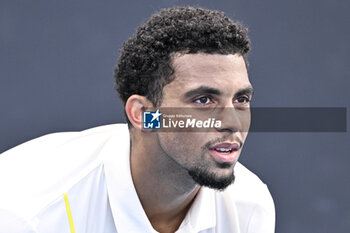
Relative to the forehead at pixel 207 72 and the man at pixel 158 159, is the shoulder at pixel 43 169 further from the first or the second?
the forehead at pixel 207 72

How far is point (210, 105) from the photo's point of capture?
6.84ft

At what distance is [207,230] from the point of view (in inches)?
92.0

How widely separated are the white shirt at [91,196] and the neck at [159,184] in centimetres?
3

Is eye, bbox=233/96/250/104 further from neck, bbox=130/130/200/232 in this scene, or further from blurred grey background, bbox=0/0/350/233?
blurred grey background, bbox=0/0/350/233

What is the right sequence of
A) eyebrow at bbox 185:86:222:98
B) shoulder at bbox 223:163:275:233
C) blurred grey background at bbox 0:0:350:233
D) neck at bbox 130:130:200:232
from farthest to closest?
blurred grey background at bbox 0:0:350:233
shoulder at bbox 223:163:275:233
neck at bbox 130:130:200:232
eyebrow at bbox 185:86:222:98

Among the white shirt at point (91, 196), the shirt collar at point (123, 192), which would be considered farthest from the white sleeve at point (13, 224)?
the shirt collar at point (123, 192)

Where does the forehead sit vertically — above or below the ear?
above

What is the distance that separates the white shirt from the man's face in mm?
207

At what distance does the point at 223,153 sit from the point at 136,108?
294 mm

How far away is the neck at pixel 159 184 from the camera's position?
2.18 meters

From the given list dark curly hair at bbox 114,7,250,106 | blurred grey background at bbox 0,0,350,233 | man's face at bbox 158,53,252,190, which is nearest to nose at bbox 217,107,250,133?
man's face at bbox 158,53,252,190

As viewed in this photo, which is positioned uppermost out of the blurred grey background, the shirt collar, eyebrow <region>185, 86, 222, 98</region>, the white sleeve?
the blurred grey background

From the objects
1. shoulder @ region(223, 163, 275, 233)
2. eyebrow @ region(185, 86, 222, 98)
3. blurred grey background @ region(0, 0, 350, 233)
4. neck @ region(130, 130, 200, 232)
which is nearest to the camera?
eyebrow @ region(185, 86, 222, 98)

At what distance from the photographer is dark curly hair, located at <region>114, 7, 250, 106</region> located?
211cm
